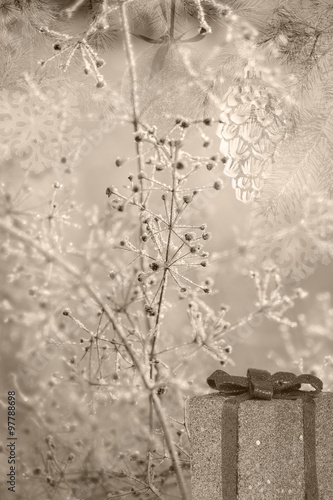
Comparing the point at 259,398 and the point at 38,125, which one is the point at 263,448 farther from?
the point at 38,125

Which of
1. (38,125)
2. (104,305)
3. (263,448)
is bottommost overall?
(263,448)

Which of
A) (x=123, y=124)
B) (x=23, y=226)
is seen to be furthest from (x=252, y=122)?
(x=23, y=226)

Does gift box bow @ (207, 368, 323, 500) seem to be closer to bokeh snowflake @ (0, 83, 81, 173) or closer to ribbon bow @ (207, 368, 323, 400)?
ribbon bow @ (207, 368, 323, 400)

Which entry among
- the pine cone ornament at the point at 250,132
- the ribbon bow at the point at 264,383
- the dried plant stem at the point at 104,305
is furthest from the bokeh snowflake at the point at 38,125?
the ribbon bow at the point at 264,383

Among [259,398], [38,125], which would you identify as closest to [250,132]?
[38,125]

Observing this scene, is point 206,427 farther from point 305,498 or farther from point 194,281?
point 194,281

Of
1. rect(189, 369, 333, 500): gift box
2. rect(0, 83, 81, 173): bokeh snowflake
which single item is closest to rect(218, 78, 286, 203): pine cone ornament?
rect(0, 83, 81, 173): bokeh snowflake

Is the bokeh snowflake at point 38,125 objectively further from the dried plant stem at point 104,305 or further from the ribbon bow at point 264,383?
the ribbon bow at point 264,383
